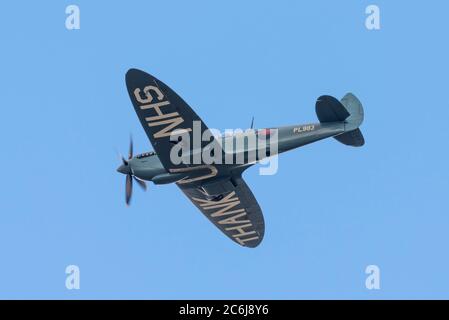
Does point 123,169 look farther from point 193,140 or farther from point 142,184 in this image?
point 193,140

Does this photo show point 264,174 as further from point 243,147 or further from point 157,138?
point 157,138

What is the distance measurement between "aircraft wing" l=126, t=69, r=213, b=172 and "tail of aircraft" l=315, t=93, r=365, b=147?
411cm

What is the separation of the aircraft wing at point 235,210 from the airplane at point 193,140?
29 cm

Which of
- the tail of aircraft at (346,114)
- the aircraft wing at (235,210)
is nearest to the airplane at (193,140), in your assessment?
the tail of aircraft at (346,114)

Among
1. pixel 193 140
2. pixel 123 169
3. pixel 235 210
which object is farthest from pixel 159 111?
pixel 235 210

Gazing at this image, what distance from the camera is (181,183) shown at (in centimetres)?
3425

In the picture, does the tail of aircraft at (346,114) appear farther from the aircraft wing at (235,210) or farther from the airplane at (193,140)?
the aircraft wing at (235,210)

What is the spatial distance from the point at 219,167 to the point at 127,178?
362cm

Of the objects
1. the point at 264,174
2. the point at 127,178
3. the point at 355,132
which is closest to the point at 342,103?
the point at 355,132

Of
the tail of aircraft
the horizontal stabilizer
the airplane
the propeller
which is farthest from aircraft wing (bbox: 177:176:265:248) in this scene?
the tail of aircraft

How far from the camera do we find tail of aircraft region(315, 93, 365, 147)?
32094 mm

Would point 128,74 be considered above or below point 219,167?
above

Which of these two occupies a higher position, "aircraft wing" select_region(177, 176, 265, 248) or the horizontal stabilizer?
the horizontal stabilizer

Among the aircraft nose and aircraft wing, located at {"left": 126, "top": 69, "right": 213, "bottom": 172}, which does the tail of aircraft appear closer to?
aircraft wing, located at {"left": 126, "top": 69, "right": 213, "bottom": 172}
